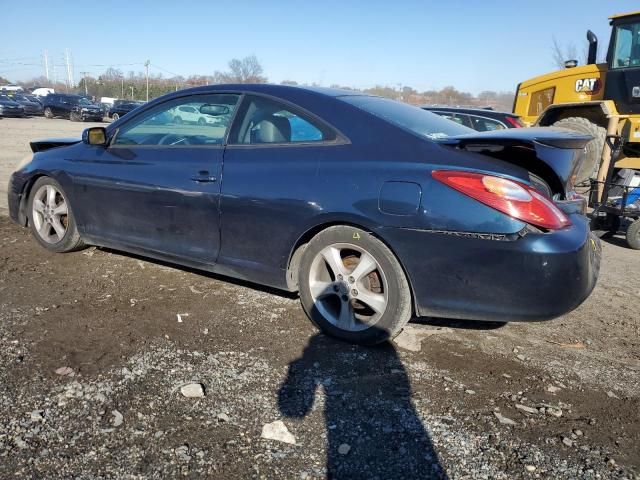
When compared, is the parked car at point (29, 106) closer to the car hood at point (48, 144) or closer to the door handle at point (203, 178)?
the car hood at point (48, 144)

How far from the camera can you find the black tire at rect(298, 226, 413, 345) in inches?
120

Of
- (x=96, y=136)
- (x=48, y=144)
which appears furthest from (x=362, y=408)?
(x=48, y=144)

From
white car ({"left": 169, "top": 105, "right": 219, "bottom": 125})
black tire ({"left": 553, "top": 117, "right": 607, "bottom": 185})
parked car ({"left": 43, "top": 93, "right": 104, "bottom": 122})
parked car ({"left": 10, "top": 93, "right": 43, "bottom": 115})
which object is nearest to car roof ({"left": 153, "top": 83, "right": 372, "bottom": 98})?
white car ({"left": 169, "top": 105, "right": 219, "bottom": 125})

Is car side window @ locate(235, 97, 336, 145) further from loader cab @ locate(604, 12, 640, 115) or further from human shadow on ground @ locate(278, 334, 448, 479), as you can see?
loader cab @ locate(604, 12, 640, 115)

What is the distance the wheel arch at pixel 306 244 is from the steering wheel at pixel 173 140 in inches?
47.7

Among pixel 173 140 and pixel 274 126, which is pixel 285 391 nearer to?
pixel 274 126

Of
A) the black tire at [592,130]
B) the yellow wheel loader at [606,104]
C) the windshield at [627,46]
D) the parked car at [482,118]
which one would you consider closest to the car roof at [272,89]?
the yellow wheel loader at [606,104]

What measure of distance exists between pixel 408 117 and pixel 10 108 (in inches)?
1346

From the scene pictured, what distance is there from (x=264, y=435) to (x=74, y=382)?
107 centimetres

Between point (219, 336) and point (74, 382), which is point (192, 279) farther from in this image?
point (74, 382)

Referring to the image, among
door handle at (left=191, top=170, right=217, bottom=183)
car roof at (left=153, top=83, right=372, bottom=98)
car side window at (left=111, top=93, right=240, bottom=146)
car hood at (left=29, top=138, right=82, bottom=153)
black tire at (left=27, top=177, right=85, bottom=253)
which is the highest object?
car roof at (left=153, top=83, right=372, bottom=98)

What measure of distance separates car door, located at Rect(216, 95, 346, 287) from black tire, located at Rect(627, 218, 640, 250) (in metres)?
4.70

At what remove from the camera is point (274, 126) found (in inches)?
139

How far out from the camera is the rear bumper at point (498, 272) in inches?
106
